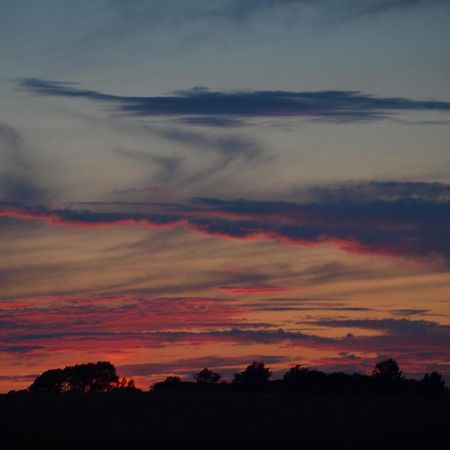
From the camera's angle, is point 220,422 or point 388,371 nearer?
point 220,422

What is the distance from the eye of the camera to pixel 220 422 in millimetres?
73062

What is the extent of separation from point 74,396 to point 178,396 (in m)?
9.04

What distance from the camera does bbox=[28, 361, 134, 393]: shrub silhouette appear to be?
5655 inches

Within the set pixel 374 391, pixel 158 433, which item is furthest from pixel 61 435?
pixel 374 391

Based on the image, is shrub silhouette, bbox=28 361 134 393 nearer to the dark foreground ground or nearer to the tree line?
the tree line

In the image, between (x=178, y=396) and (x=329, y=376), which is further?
(x=329, y=376)

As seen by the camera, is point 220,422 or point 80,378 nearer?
point 220,422

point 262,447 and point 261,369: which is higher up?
point 261,369

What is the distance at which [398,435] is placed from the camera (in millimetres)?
65750

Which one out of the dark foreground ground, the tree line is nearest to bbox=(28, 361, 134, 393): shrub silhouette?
the tree line

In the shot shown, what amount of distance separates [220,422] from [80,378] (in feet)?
251

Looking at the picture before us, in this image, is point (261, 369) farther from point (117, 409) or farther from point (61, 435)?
point (61, 435)

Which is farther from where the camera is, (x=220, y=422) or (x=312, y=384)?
(x=312, y=384)

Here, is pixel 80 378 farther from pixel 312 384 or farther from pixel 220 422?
pixel 220 422
